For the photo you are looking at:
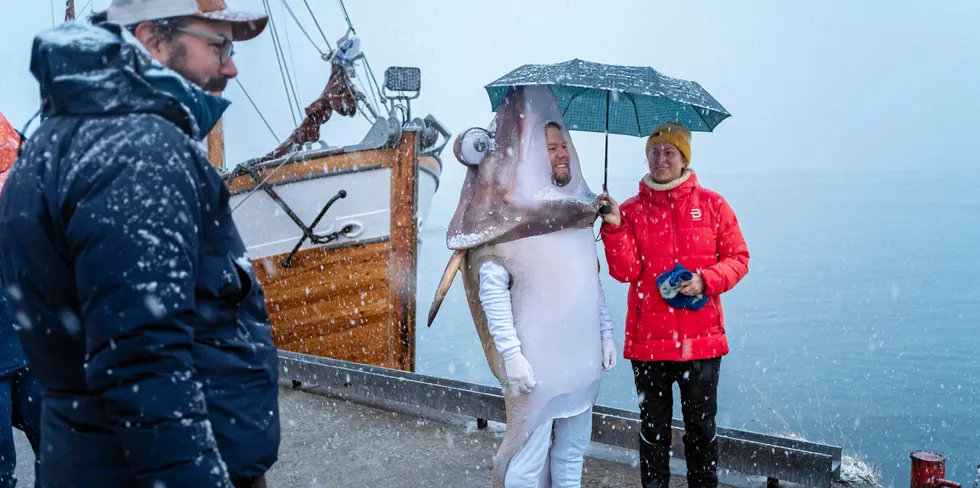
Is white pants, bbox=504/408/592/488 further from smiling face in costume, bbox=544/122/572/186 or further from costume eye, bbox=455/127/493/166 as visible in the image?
costume eye, bbox=455/127/493/166

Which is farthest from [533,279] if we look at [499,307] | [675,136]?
[675,136]

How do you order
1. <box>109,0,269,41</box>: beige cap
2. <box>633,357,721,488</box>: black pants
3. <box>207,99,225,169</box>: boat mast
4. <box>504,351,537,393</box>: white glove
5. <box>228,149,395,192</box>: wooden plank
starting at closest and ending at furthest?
1. <box>109,0,269,41</box>: beige cap
2. <box>504,351,537,393</box>: white glove
3. <box>633,357,721,488</box>: black pants
4. <box>228,149,395,192</box>: wooden plank
5. <box>207,99,225,169</box>: boat mast

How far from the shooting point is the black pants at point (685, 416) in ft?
10.6

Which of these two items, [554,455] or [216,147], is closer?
[554,455]

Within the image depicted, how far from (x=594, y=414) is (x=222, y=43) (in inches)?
113

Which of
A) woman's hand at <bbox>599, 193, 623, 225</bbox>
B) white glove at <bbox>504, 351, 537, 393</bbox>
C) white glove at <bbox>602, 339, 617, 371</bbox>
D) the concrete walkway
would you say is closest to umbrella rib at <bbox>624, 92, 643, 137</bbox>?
woman's hand at <bbox>599, 193, 623, 225</bbox>

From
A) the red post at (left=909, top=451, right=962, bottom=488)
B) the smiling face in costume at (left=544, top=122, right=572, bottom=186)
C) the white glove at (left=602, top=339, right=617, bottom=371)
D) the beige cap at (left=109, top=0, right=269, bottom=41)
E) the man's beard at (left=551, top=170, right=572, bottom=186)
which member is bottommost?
the red post at (left=909, top=451, right=962, bottom=488)

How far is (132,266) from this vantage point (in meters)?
1.28

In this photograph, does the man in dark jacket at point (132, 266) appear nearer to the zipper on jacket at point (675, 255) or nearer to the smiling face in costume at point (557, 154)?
the smiling face in costume at point (557, 154)

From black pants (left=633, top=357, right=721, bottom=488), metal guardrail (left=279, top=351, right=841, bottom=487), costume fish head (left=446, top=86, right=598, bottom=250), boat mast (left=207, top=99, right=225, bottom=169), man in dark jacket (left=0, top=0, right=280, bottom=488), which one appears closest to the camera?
man in dark jacket (left=0, top=0, right=280, bottom=488)

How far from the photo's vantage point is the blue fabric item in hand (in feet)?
10.2

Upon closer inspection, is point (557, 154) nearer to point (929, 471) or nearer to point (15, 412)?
point (929, 471)

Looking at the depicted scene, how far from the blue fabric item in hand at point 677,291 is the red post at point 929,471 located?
101 centimetres

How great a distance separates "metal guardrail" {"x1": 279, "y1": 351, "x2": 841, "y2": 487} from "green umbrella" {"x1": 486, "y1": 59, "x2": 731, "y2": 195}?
1.36 m
